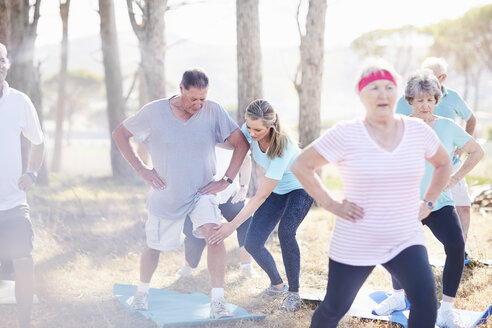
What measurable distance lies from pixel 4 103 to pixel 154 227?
1402 mm

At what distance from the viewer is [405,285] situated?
9.66 ft

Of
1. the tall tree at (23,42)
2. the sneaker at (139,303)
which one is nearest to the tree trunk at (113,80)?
the tall tree at (23,42)

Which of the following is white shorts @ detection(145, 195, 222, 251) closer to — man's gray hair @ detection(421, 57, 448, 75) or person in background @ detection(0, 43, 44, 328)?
person in background @ detection(0, 43, 44, 328)

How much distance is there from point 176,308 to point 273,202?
1169 mm

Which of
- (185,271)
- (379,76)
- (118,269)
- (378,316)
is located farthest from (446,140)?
(118,269)

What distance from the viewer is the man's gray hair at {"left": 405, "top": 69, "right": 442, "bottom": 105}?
3938mm

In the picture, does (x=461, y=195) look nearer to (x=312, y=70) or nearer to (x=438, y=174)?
(x=438, y=174)

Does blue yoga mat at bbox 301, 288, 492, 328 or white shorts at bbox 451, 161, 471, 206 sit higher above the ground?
white shorts at bbox 451, 161, 471, 206

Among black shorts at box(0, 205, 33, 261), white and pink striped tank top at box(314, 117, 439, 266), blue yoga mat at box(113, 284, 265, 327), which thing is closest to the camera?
white and pink striped tank top at box(314, 117, 439, 266)

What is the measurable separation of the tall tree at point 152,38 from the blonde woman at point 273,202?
5.40 metres

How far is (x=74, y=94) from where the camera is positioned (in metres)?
55.2

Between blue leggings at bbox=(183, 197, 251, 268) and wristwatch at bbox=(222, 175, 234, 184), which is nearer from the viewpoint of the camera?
wristwatch at bbox=(222, 175, 234, 184)

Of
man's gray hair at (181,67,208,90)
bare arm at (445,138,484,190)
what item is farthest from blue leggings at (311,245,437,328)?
man's gray hair at (181,67,208,90)

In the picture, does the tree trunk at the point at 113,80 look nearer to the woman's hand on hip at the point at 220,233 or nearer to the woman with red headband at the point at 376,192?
the woman's hand on hip at the point at 220,233
